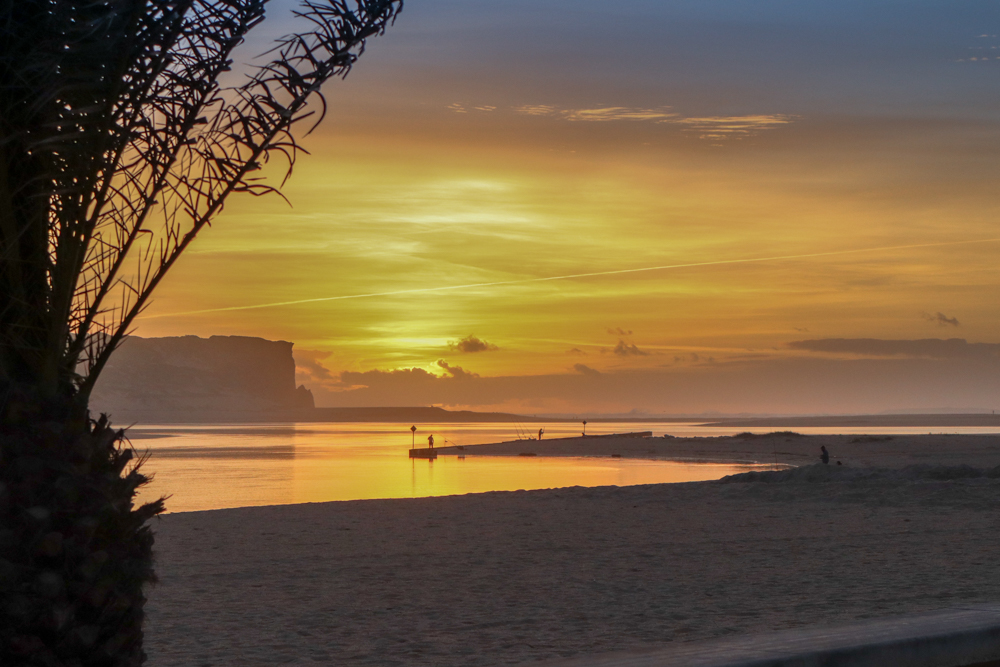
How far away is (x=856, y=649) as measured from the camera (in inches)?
182

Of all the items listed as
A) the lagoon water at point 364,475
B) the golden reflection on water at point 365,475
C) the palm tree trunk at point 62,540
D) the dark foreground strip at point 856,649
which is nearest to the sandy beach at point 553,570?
the dark foreground strip at point 856,649

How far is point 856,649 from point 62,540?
3813 mm

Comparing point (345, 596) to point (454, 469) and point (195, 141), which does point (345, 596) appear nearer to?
point (195, 141)

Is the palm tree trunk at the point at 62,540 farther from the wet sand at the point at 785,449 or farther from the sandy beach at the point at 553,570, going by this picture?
the wet sand at the point at 785,449

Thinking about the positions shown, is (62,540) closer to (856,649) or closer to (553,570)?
(856,649)

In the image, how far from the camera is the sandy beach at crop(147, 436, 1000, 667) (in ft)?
23.5

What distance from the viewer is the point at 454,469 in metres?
42.7

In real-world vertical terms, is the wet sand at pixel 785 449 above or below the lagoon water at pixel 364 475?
above

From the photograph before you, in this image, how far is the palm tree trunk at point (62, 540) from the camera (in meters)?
3.63

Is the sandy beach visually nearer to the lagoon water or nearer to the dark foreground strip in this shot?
the dark foreground strip

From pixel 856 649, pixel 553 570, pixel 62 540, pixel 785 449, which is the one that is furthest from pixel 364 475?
pixel 62 540

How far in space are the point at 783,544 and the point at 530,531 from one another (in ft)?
12.8

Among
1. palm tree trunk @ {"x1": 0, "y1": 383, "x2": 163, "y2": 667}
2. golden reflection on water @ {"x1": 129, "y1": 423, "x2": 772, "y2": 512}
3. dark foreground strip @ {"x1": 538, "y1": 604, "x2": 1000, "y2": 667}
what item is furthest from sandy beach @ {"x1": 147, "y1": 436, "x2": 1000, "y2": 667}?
golden reflection on water @ {"x1": 129, "y1": 423, "x2": 772, "y2": 512}

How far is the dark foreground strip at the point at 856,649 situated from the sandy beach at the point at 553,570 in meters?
1.42
